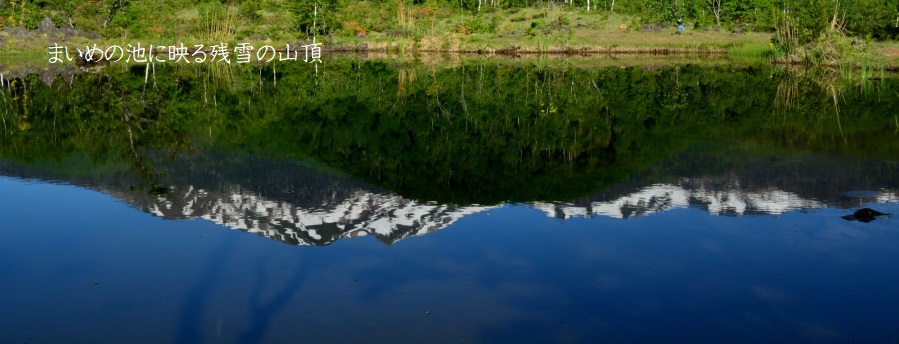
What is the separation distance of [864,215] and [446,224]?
5285 mm

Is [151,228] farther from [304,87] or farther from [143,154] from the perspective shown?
[304,87]

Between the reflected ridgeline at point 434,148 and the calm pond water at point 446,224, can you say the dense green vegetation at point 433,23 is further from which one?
the calm pond water at point 446,224

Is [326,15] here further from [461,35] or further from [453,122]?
[453,122]

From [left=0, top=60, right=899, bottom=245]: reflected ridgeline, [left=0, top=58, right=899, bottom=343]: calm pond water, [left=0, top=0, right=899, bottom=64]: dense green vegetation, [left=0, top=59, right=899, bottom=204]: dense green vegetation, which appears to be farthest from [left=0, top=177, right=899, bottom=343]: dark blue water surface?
[left=0, top=0, right=899, bottom=64]: dense green vegetation

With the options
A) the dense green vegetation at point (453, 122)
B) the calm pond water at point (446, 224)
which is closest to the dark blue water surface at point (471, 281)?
the calm pond water at point (446, 224)

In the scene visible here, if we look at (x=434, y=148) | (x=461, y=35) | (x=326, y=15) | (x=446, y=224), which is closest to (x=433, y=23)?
(x=461, y=35)

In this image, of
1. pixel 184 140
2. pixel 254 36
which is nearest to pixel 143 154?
pixel 184 140

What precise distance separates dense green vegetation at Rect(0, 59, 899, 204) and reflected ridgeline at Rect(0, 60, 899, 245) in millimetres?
76

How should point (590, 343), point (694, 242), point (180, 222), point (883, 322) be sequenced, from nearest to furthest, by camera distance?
1. point (590, 343)
2. point (883, 322)
3. point (694, 242)
4. point (180, 222)

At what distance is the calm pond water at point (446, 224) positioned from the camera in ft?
22.0

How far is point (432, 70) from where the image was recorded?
35156 mm

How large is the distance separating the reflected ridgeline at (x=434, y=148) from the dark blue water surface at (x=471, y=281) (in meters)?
0.73

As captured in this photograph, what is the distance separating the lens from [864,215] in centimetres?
1024

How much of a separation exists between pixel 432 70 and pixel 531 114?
51.2 feet
